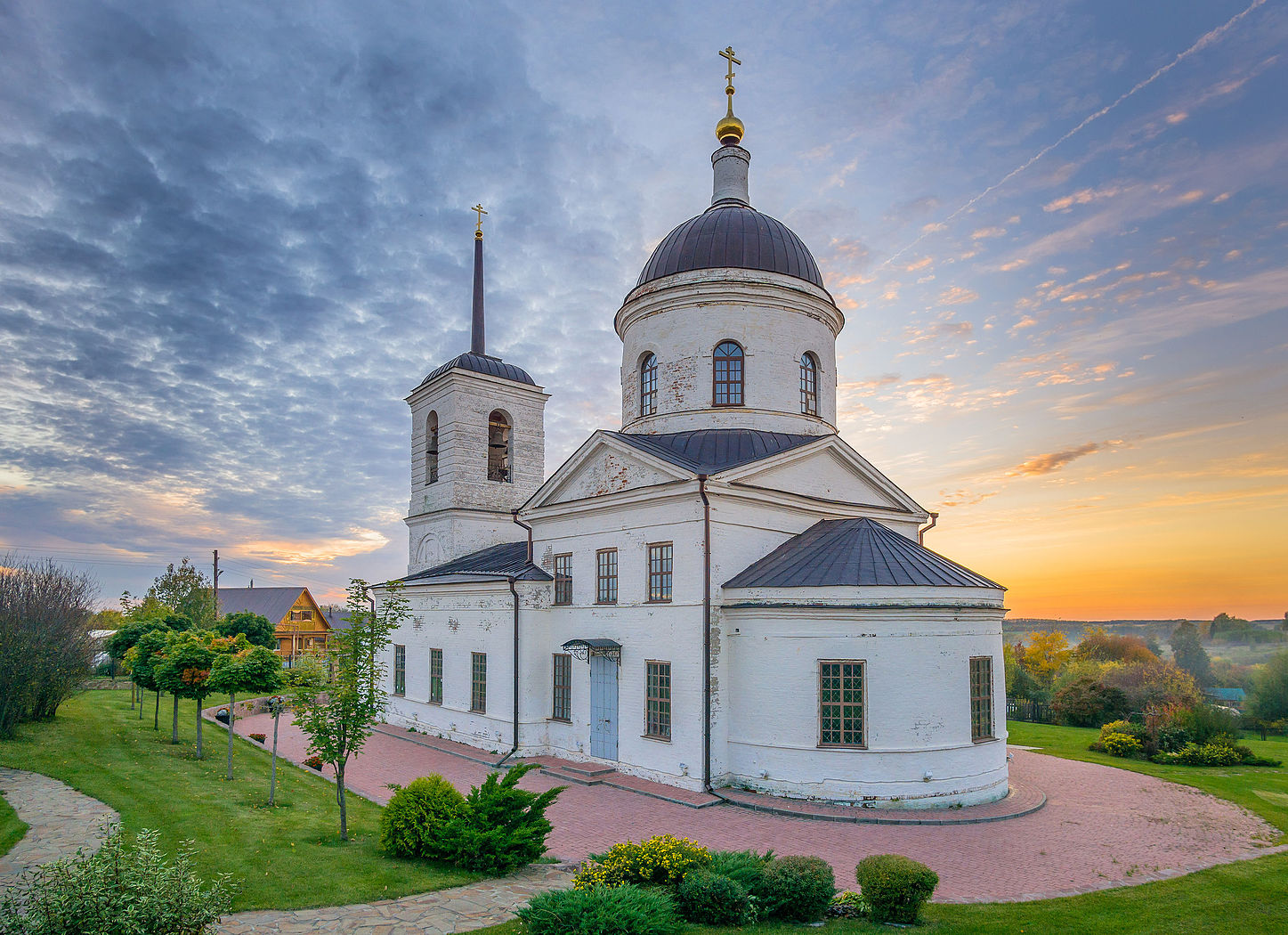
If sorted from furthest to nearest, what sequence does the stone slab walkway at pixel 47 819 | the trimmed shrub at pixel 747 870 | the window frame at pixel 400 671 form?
1. the window frame at pixel 400 671
2. the stone slab walkway at pixel 47 819
3. the trimmed shrub at pixel 747 870

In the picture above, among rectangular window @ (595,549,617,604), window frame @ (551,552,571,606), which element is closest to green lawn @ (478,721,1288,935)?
rectangular window @ (595,549,617,604)

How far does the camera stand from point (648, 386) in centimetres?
2295

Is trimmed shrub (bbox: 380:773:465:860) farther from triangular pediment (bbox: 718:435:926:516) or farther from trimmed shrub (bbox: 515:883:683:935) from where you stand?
triangular pediment (bbox: 718:435:926:516)

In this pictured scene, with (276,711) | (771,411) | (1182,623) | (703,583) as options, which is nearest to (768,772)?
(703,583)

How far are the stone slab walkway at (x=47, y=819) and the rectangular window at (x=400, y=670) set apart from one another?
39.6 feet

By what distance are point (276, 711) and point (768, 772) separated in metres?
10.9

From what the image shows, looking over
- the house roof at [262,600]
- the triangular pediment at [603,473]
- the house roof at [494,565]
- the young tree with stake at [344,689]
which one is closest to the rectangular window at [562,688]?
the house roof at [494,565]

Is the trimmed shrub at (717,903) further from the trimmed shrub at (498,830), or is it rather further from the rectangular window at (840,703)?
the rectangular window at (840,703)

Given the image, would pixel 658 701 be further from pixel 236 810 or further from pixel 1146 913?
pixel 1146 913

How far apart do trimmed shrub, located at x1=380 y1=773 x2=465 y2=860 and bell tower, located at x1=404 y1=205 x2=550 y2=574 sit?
17903 mm

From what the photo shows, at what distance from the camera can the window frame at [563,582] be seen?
2130 cm

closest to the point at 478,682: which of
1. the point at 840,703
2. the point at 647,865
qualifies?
the point at 840,703

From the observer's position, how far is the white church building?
620 inches

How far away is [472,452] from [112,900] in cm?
2333
